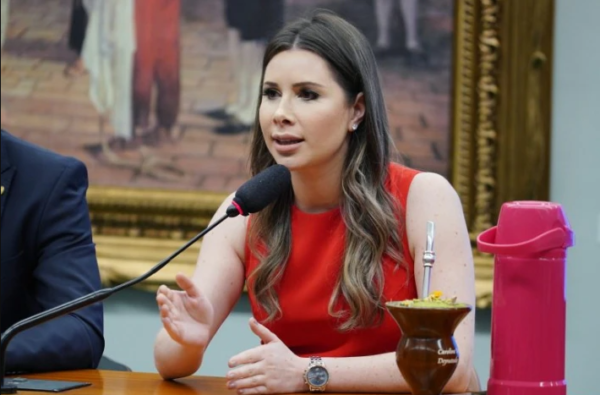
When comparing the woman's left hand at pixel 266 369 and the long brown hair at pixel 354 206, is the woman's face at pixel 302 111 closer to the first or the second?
the long brown hair at pixel 354 206

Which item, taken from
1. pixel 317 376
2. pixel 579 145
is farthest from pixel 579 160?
pixel 317 376

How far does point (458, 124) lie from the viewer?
375cm

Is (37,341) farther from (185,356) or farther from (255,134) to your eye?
(255,134)

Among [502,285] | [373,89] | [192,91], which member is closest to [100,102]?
[192,91]

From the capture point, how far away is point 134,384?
2137mm

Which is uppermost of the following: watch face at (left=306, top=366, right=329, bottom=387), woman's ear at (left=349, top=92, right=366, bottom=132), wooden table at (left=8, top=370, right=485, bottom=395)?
woman's ear at (left=349, top=92, right=366, bottom=132)

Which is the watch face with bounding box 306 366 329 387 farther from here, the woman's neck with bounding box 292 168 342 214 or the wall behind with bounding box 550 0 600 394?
the wall behind with bounding box 550 0 600 394

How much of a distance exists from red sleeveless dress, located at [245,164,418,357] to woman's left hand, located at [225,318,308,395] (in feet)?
1.04

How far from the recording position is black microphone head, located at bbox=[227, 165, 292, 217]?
6.10ft

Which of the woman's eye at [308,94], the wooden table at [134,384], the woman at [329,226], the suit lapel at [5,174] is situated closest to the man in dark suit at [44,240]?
the suit lapel at [5,174]

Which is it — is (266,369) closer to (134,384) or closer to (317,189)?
(134,384)

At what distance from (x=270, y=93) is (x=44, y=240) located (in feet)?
2.18

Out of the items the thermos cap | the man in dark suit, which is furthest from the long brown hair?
the thermos cap

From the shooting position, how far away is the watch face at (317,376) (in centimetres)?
211
